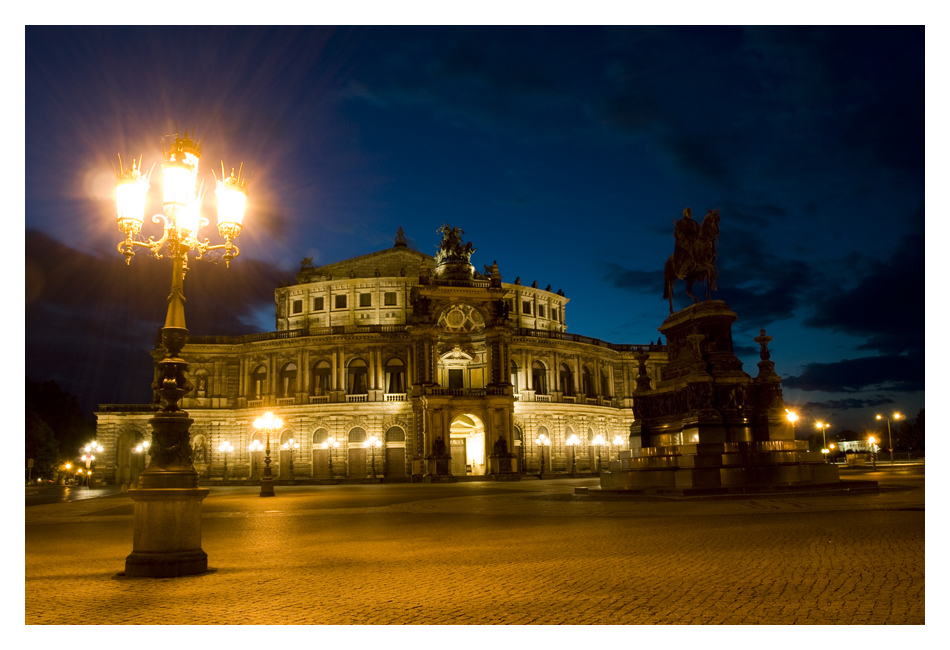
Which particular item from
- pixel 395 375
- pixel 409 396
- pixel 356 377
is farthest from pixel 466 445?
pixel 356 377

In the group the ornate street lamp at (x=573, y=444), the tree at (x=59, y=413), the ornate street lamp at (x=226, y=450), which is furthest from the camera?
the tree at (x=59, y=413)

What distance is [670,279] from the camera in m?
23.6

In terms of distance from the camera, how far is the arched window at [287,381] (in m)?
70.5

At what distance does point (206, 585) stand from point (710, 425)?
14913 millimetres

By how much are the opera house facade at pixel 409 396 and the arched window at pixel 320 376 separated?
0.53 feet

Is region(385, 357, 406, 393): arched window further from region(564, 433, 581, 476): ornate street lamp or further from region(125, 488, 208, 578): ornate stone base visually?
region(125, 488, 208, 578): ornate stone base

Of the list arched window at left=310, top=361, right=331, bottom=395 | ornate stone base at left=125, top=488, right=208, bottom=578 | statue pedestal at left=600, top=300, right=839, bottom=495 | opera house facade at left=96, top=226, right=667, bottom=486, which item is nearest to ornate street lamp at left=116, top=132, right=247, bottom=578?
ornate stone base at left=125, top=488, right=208, bottom=578

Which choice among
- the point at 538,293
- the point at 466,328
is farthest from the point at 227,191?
the point at 538,293

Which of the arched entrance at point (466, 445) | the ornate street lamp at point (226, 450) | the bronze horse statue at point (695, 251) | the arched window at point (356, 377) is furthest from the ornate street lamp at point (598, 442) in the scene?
the bronze horse statue at point (695, 251)

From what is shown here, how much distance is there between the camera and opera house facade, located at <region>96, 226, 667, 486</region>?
6391cm

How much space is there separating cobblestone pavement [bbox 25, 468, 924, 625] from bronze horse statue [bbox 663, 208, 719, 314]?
814 cm

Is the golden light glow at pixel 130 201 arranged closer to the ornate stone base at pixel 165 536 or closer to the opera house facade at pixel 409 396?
the ornate stone base at pixel 165 536

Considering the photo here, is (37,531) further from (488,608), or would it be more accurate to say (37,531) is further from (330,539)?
(488,608)

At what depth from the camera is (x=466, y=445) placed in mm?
68750
